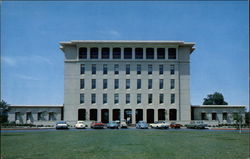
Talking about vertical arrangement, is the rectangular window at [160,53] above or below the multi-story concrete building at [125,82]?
above

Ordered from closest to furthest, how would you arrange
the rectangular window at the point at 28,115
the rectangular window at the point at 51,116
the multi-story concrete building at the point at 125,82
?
1. the rectangular window at the point at 28,115
2. the multi-story concrete building at the point at 125,82
3. the rectangular window at the point at 51,116

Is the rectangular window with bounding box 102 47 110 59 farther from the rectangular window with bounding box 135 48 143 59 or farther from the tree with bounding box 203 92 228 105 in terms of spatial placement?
the tree with bounding box 203 92 228 105

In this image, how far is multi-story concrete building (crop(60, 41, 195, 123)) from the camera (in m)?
70.6

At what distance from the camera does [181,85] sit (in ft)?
237

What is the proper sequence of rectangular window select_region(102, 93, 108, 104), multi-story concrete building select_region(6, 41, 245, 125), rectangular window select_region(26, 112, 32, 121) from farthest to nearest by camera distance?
rectangular window select_region(102, 93, 108, 104) → multi-story concrete building select_region(6, 41, 245, 125) → rectangular window select_region(26, 112, 32, 121)

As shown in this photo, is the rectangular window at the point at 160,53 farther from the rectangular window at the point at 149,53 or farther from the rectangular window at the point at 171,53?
the rectangular window at the point at 171,53

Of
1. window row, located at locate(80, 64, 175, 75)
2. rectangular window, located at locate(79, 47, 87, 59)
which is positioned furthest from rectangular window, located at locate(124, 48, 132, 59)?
rectangular window, located at locate(79, 47, 87, 59)

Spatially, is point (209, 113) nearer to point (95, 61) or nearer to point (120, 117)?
point (120, 117)

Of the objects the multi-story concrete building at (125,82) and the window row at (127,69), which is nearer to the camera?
the multi-story concrete building at (125,82)

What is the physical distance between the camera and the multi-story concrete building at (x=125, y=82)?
70625 mm

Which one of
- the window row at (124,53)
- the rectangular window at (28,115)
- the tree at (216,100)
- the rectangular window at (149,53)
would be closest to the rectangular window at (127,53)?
the window row at (124,53)

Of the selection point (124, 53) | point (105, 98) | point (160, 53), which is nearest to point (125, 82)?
point (105, 98)

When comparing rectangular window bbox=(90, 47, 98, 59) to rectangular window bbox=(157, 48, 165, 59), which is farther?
rectangular window bbox=(157, 48, 165, 59)

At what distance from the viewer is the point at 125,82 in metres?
71.4
